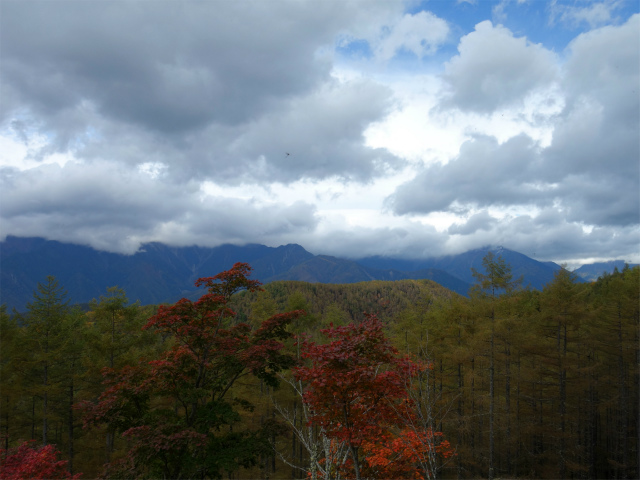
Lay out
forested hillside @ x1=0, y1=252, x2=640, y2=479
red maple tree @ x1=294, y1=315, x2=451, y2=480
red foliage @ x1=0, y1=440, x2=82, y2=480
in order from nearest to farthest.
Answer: red maple tree @ x1=294, y1=315, x2=451, y2=480 < forested hillside @ x1=0, y1=252, x2=640, y2=479 < red foliage @ x1=0, y1=440, x2=82, y2=480

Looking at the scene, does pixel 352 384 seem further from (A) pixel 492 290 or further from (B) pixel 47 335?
(B) pixel 47 335

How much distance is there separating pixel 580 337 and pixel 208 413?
1957 cm

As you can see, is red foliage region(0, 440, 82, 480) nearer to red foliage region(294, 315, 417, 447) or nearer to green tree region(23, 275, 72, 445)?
red foliage region(294, 315, 417, 447)

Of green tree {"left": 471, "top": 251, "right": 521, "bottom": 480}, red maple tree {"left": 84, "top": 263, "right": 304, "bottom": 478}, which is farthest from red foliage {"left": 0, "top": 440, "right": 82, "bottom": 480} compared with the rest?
green tree {"left": 471, "top": 251, "right": 521, "bottom": 480}

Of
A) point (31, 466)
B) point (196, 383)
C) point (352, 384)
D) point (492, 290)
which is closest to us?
point (352, 384)

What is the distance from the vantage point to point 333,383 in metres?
6.60

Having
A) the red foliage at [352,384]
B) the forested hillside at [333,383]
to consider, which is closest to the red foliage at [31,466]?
the forested hillside at [333,383]

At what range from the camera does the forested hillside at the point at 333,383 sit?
714 cm

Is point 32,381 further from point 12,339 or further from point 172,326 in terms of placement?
A: point 172,326

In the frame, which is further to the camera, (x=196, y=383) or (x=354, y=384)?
(x=196, y=383)

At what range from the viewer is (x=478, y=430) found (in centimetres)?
2184

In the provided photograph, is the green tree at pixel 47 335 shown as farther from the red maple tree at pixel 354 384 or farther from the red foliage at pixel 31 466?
the red maple tree at pixel 354 384

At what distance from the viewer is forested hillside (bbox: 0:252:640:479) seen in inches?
281

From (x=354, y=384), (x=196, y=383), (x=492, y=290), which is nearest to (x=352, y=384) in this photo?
(x=354, y=384)
